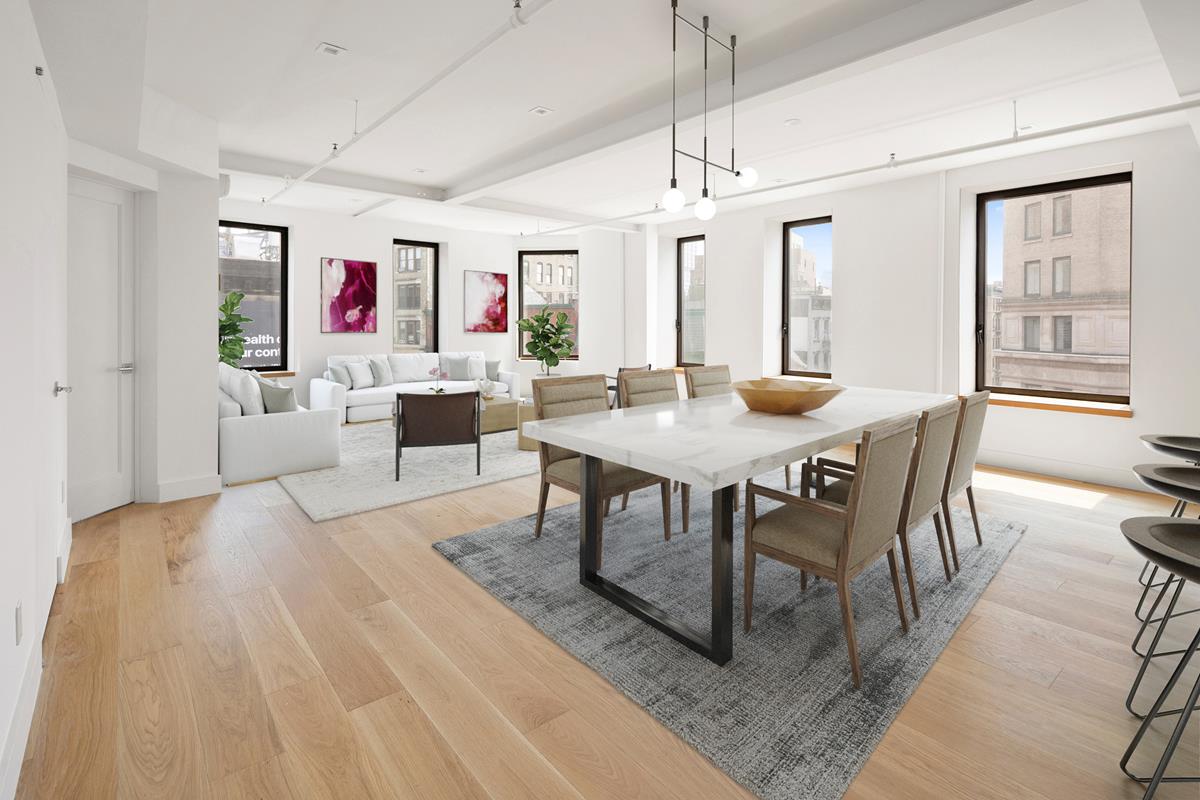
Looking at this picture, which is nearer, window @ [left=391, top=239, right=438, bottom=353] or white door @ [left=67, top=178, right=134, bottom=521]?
white door @ [left=67, top=178, right=134, bottom=521]

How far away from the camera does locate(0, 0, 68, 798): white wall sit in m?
1.65

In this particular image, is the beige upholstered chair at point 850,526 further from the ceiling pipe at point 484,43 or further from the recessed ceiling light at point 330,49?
the recessed ceiling light at point 330,49

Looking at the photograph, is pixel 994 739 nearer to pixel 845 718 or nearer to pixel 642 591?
pixel 845 718

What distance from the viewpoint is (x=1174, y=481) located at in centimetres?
187

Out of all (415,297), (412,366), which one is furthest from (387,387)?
(415,297)

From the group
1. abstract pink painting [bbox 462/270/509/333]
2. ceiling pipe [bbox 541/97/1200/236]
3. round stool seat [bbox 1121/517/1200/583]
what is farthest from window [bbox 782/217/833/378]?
round stool seat [bbox 1121/517/1200/583]

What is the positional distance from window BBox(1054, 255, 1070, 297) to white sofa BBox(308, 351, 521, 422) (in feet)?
19.3

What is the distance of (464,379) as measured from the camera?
27.1 feet

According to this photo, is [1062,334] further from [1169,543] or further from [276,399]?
[276,399]

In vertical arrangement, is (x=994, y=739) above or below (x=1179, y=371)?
below

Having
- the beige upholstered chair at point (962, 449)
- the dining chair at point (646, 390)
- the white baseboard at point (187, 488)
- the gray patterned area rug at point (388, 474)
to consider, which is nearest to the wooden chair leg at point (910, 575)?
the beige upholstered chair at point (962, 449)

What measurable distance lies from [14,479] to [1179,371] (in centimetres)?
646

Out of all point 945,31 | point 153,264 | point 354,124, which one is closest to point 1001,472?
point 945,31

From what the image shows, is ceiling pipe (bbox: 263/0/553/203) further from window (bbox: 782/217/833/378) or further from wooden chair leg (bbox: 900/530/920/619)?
window (bbox: 782/217/833/378)
